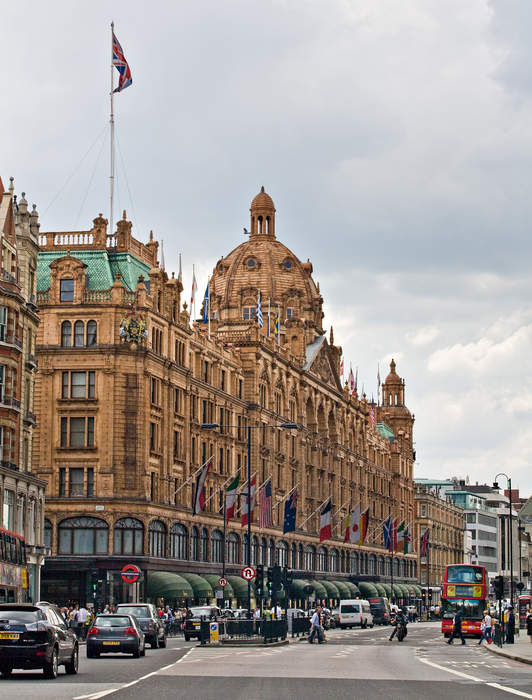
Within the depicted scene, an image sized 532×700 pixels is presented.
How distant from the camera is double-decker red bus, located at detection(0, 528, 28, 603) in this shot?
167 ft

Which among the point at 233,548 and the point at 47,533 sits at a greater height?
the point at 47,533

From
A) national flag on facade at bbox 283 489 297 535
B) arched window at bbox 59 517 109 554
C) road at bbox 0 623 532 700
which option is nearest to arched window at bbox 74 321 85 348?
arched window at bbox 59 517 109 554

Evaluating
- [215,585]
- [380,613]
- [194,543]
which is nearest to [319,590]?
[380,613]

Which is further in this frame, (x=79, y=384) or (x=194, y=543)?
(x=194, y=543)

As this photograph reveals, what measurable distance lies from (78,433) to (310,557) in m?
49.2

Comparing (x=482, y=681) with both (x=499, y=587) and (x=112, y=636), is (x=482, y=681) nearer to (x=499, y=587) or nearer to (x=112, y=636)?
(x=112, y=636)

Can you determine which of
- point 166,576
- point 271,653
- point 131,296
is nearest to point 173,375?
point 131,296

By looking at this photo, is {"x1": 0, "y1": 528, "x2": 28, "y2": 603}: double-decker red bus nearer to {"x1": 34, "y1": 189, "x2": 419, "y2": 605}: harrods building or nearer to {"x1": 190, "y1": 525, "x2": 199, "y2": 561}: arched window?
{"x1": 34, "y1": 189, "x2": 419, "y2": 605}: harrods building

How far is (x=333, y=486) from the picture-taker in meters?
144

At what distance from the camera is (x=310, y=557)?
132125 millimetres

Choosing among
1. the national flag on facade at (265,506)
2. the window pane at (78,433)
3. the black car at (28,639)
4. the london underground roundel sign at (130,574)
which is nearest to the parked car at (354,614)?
the national flag on facade at (265,506)

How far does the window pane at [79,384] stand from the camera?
89.1m

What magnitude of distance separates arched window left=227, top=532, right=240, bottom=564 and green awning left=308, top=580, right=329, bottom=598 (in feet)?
64.6

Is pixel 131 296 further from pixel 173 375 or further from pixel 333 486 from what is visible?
pixel 333 486
